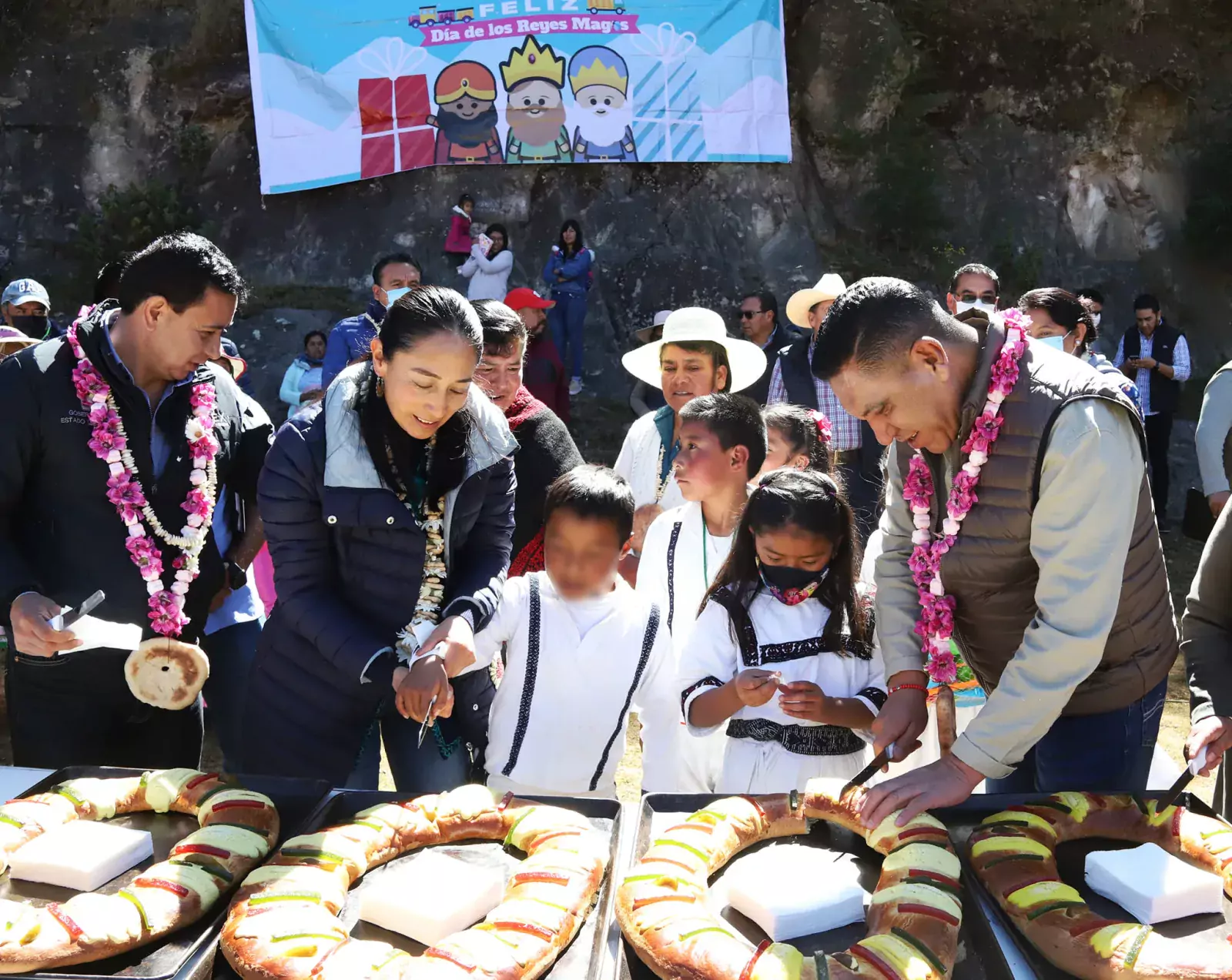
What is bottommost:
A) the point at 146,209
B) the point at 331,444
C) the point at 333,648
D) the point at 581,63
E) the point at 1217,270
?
the point at 333,648

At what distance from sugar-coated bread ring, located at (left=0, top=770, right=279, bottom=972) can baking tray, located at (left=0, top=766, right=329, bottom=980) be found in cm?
1

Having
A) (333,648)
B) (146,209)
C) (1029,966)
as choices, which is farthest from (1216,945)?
(146,209)

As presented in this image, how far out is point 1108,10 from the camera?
1420 cm

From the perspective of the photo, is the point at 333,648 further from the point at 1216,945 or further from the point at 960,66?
the point at 960,66

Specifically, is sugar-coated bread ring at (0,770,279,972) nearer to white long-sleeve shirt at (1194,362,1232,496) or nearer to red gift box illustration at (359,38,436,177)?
white long-sleeve shirt at (1194,362,1232,496)

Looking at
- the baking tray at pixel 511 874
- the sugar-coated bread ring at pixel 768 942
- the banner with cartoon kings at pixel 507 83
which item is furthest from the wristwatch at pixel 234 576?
the banner with cartoon kings at pixel 507 83

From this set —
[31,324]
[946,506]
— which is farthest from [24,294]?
[946,506]

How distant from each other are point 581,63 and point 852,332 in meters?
11.0

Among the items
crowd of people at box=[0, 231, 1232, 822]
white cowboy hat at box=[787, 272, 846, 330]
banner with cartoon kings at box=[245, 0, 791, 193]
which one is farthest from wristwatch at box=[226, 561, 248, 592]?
banner with cartoon kings at box=[245, 0, 791, 193]

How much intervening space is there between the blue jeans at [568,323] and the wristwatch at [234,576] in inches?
334

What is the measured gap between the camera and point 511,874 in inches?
71.1

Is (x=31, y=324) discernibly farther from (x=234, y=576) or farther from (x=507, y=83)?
(x=507, y=83)

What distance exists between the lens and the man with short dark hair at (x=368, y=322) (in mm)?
4672

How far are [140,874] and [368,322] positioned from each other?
10.8 ft
